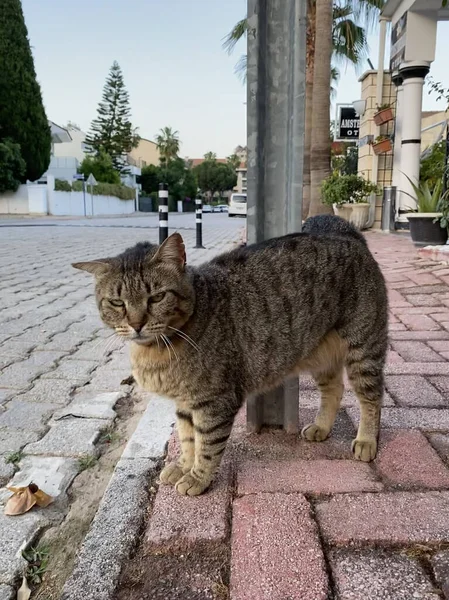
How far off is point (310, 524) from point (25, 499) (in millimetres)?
1011

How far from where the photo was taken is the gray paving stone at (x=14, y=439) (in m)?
2.32

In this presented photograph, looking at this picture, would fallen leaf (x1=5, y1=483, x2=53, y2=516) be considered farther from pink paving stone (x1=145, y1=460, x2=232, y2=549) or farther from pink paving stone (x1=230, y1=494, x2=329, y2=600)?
pink paving stone (x1=230, y1=494, x2=329, y2=600)

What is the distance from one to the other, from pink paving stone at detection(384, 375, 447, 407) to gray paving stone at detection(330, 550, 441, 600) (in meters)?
1.30

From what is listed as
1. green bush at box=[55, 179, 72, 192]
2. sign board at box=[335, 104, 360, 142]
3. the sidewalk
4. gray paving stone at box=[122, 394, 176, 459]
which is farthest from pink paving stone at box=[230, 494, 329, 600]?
green bush at box=[55, 179, 72, 192]

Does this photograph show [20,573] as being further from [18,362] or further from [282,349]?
[18,362]

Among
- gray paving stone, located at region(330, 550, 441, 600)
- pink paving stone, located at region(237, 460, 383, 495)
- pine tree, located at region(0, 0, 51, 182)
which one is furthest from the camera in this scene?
pine tree, located at region(0, 0, 51, 182)

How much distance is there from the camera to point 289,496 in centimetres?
188

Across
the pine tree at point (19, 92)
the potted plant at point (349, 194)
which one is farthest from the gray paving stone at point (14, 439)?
the pine tree at point (19, 92)

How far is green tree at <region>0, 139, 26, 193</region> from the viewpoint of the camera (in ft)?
89.3

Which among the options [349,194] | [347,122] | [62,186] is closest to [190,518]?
[349,194]

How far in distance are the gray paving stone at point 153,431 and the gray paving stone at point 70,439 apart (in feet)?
0.61

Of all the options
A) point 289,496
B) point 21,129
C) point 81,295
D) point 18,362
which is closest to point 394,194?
point 81,295

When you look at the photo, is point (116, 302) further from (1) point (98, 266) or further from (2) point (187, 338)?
(2) point (187, 338)

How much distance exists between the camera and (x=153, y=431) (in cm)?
244
